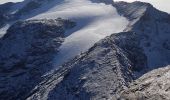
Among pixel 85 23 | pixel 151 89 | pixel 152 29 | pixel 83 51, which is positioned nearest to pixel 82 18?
pixel 85 23

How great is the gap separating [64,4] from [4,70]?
5487 cm

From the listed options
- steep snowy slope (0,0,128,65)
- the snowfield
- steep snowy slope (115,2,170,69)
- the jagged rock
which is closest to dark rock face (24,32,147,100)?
steep snowy slope (115,2,170,69)

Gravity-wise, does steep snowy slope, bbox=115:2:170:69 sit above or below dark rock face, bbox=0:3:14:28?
above

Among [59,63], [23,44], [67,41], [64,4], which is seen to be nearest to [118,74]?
[59,63]

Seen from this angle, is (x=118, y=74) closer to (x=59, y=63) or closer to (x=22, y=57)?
(x=59, y=63)

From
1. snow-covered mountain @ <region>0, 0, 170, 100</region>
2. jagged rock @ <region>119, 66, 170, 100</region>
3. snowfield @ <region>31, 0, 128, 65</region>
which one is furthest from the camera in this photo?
snowfield @ <region>31, 0, 128, 65</region>

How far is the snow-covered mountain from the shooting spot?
73.9 meters

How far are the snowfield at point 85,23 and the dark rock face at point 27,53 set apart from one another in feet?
12.0

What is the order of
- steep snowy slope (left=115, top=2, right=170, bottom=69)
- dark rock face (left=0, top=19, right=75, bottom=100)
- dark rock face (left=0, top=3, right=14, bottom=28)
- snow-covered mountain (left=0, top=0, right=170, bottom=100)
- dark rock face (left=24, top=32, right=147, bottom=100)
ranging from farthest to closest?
dark rock face (left=0, top=3, right=14, bottom=28)
dark rock face (left=0, top=19, right=75, bottom=100)
steep snowy slope (left=115, top=2, right=170, bottom=69)
snow-covered mountain (left=0, top=0, right=170, bottom=100)
dark rock face (left=24, top=32, right=147, bottom=100)

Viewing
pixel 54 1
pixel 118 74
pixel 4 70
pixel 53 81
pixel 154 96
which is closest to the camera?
pixel 154 96

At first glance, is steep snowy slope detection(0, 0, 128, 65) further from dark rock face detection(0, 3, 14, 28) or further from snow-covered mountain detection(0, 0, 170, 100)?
dark rock face detection(0, 3, 14, 28)

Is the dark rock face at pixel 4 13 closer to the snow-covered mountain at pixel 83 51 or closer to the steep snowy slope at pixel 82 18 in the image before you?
the steep snowy slope at pixel 82 18

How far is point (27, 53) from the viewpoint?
111500mm

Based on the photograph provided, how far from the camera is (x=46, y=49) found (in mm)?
112562
